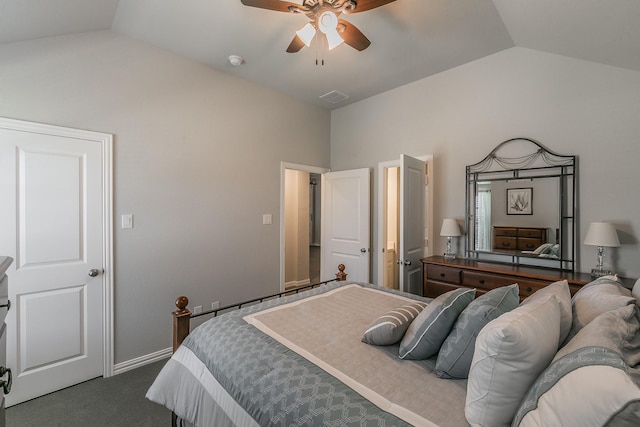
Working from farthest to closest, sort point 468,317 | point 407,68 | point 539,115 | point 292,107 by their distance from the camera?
point 292,107 < point 407,68 < point 539,115 < point 468,317

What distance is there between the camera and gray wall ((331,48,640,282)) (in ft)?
7.38

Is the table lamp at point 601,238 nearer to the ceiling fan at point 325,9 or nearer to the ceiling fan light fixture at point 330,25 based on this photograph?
the ceiling fan at point 325,9

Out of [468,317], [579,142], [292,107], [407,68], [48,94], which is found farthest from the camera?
[292,107]

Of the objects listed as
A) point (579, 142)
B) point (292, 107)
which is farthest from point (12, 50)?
point (579, 142)

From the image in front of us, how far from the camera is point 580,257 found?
2439 mm

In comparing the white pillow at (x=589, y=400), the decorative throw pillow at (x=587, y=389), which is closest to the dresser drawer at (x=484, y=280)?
the decorative throw pillow at (x=587, y=389)

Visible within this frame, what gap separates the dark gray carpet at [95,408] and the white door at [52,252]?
0.37 feet

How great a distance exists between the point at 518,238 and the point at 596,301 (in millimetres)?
1662

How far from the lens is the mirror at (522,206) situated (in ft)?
8.20

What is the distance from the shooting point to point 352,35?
6.73 ft

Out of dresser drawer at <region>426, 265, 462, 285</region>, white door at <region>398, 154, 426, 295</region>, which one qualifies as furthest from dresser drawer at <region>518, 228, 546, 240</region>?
white door at <region>398, 154, 426, 295</region>

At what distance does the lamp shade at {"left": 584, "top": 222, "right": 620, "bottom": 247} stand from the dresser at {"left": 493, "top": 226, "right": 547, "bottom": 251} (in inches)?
15.6

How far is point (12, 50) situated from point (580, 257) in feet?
15.6

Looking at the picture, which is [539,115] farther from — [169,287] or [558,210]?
[169,287]
